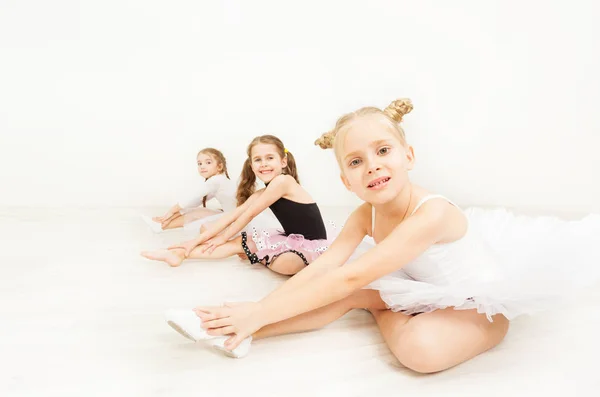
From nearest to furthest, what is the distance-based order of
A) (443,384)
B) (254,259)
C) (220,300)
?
(443,384) → (220,300) → (254,259)

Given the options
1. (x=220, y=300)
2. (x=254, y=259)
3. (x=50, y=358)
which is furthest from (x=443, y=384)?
(x=254, y=259)

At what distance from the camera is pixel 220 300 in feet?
4.81

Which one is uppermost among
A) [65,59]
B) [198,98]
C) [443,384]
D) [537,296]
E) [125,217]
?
[65,59]

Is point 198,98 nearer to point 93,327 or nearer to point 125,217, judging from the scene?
point 125,217

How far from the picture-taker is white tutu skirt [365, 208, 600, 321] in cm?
106

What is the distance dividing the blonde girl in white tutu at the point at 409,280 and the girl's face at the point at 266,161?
76cm

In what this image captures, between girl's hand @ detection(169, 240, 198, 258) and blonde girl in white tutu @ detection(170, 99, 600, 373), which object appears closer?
blonde girl in white tutu @ detection(170, 99, 600, 373)

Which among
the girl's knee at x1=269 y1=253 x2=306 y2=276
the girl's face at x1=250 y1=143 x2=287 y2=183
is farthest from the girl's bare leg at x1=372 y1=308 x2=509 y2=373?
the girl's face at x1=250 y1=143 x2=287 y2=183

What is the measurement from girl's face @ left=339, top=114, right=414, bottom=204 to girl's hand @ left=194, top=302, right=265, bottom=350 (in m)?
0.37

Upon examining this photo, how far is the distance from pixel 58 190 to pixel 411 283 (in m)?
2.83

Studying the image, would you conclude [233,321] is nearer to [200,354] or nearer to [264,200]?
[200,354]

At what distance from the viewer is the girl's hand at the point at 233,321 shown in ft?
3.41

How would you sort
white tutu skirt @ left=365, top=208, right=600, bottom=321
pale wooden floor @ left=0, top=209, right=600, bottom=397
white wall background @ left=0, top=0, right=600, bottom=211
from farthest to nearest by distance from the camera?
white wall background @ left=0, top=0, right=600, bottom=211 < white tutu skirt @ left=365, top=208, right=600, bottom=321 < pale wooden floor @ left=0, top=209, right=600, bottom=397

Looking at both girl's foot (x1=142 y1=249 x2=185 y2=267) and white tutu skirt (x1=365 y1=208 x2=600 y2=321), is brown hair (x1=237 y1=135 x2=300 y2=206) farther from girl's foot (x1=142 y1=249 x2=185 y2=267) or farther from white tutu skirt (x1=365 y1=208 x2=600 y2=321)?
white tutu skirt (x1=365 y1=208 x2=600 y2=321)
